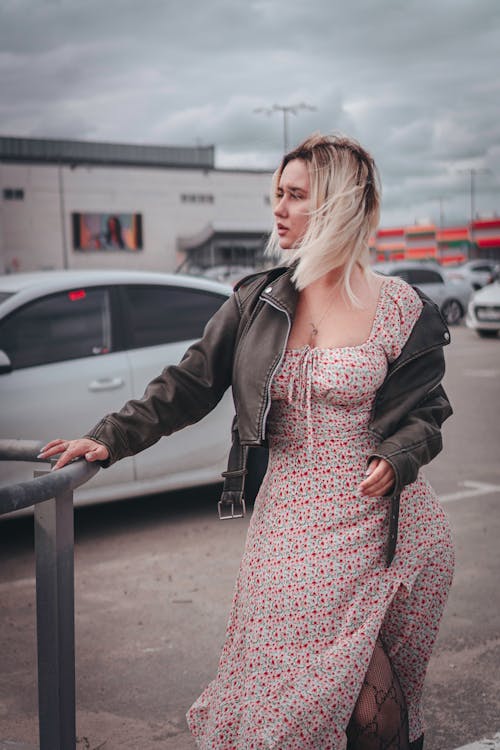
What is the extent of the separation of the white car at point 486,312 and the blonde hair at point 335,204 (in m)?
A: 16.8

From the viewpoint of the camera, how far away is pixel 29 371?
5184 mm

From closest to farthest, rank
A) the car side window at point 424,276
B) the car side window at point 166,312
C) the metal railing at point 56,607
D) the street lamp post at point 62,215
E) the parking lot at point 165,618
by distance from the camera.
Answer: the metal railing at point 56,607, the parking lot at point 165,618, the car side window at point 166,312, the car side window at point 424,276, the street lamp post at point 62,215

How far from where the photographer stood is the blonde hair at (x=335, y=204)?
2.33 meters

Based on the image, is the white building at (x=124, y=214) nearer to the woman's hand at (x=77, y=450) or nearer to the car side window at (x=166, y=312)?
the car side window at (x=166, y=312)

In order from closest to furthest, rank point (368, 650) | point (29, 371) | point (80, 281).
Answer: point (368, 650), point (29, 371), point (80, 281)

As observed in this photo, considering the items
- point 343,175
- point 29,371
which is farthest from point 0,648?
point 343,175

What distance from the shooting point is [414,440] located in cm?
226

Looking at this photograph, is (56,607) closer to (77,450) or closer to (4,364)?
(77,450)

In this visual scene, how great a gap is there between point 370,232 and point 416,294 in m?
0.22

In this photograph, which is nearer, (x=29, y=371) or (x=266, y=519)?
(x=266, y=519)

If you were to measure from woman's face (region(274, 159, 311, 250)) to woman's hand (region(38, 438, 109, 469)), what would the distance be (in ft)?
2.39

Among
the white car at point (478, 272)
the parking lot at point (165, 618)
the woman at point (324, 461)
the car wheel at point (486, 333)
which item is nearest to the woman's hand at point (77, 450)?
the woman at point (324, 461)

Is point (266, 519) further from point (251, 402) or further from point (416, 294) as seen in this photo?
point (416, 294)

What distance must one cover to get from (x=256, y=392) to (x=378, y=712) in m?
0.83
